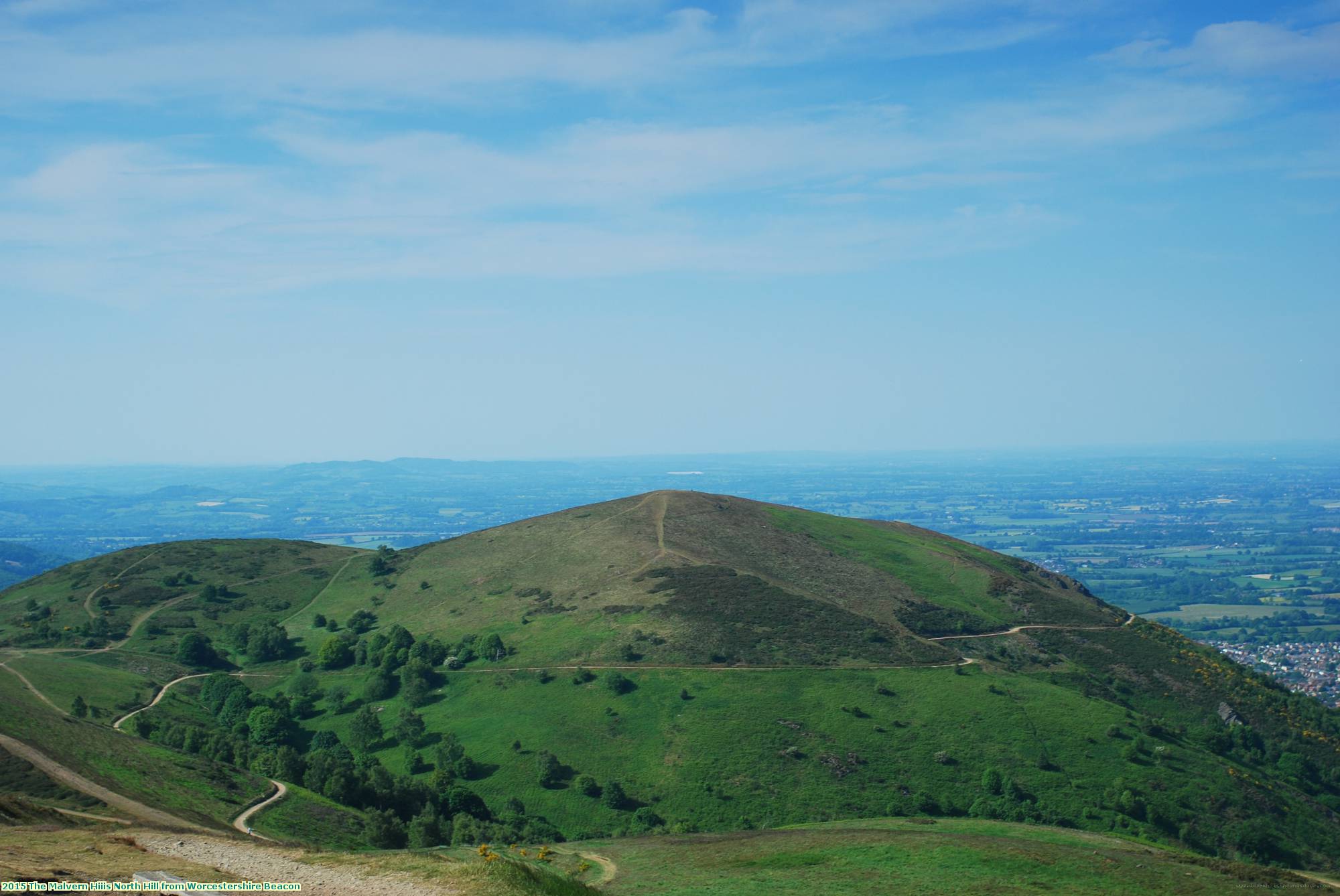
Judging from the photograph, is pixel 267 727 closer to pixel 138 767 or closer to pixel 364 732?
pixel 364 732

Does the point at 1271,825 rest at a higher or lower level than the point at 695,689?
lower

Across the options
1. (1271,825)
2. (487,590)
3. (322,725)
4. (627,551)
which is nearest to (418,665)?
(322,725)

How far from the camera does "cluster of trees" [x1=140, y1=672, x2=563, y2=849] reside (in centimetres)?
6347

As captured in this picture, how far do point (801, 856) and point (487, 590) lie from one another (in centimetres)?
8622

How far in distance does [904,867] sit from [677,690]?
47677 mm

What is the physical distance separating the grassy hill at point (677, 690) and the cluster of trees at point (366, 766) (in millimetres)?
327

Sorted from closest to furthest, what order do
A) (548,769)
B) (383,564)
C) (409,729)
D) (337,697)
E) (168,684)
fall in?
(548,769)
(409,729)
(337,697)
(168,684)
(383,564)

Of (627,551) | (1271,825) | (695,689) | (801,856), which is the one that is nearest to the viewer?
(801,856)

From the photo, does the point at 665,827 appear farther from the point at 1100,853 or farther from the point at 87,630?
the point at 87,630

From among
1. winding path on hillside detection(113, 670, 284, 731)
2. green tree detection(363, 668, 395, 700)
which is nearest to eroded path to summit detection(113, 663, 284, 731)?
winding path on hillside detection(113, 670, 284, 731)

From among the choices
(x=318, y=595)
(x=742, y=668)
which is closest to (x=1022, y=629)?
(x=742, y=668)

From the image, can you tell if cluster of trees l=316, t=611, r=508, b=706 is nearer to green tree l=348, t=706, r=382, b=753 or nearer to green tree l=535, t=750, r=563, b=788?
green tree l=348, t=706, r=382, b=753

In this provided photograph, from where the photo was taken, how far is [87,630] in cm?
12188

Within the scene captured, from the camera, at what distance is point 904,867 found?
46.1 m
